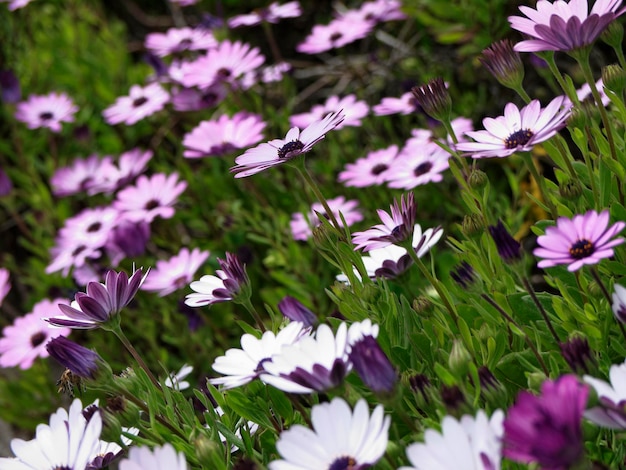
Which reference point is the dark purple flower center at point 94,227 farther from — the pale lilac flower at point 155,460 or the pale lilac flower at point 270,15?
the pale lilac flower at point 155,460

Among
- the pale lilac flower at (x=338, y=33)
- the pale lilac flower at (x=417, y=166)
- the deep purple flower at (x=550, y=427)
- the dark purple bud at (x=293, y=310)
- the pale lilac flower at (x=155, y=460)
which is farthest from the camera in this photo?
the pale lilac flower at (x=338, y=33)

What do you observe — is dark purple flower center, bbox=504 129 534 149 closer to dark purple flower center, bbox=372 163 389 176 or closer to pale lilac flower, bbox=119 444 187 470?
pale lilac flower, bbox=119 444 187 470

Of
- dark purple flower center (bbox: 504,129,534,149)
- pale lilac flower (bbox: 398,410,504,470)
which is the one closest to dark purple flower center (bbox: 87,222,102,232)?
dark purple flower center (bbox: 504,129,534,149)

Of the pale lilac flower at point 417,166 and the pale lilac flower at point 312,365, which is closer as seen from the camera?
the pale lilac flower at point 312,365

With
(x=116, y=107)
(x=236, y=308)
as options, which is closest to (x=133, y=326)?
(x=236, y=308)

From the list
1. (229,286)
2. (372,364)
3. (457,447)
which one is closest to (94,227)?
(229,286)

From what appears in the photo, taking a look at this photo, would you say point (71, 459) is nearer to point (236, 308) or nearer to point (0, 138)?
point (236, 308)

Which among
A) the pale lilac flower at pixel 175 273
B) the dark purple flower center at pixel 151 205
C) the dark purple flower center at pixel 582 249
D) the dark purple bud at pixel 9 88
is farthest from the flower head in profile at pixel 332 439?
the dark purple bud at pixel 9 88
